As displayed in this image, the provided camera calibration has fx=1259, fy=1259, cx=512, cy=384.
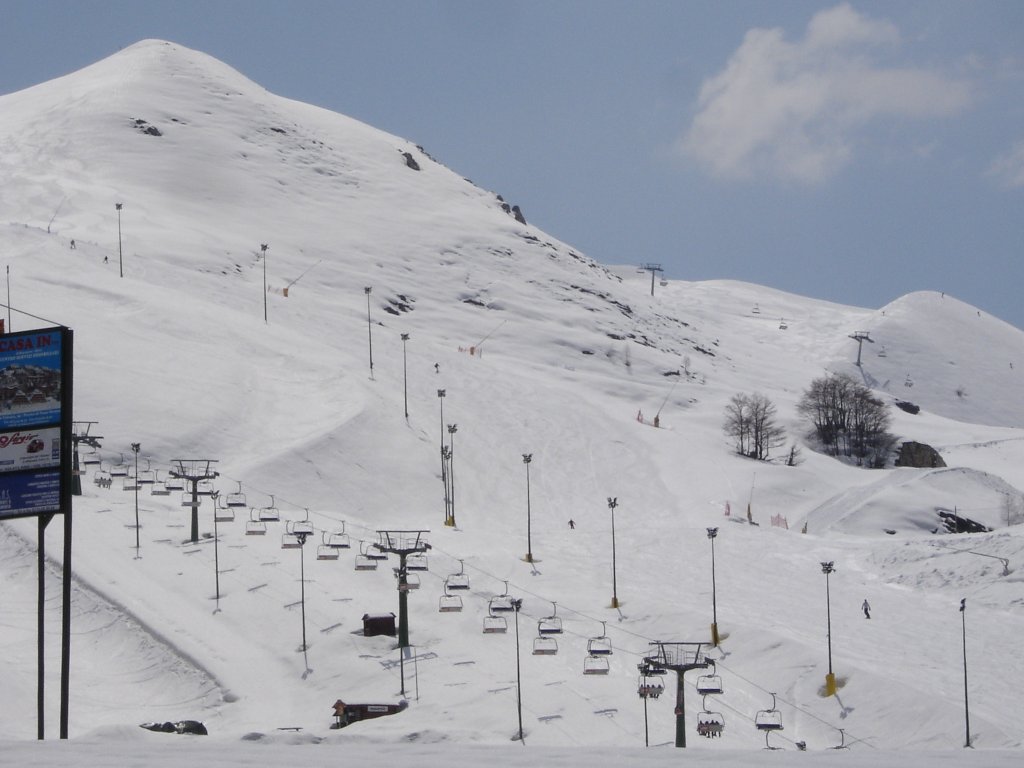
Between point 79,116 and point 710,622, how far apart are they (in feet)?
452

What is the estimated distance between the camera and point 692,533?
66.6 metres

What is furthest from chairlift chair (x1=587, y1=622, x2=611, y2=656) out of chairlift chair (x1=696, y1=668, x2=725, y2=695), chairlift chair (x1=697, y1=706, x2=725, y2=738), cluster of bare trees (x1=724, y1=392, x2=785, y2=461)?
cluster of bare trees (x1=724, y1=392, x2=785, y2=461)

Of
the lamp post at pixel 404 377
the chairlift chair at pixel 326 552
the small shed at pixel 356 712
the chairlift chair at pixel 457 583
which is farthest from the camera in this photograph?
the lamp post at pixel 404 377

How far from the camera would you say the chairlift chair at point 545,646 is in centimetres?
4041

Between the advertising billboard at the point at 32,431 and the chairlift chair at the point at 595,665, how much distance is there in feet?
65.2

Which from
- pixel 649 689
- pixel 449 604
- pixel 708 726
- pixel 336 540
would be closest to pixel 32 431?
pixel 649 689

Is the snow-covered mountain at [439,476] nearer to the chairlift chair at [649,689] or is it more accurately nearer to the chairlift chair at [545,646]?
the chairlift chair at [545,646]

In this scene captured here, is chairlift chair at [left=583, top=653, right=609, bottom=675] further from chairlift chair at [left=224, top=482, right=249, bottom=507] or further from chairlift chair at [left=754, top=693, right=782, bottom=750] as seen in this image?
chairlift chair at [left=224, top=482, right=249, bottom=507]

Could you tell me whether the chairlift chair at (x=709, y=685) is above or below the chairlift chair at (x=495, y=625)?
below

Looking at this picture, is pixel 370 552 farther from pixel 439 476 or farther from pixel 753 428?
pixel 753 428

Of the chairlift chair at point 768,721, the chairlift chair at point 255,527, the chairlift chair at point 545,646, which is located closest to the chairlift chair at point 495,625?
the chairlift chair at point 545,646

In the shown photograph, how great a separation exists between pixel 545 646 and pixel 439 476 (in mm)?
30434

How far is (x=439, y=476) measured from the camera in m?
71.6

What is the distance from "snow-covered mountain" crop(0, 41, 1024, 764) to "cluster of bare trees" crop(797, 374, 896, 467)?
2.57m
